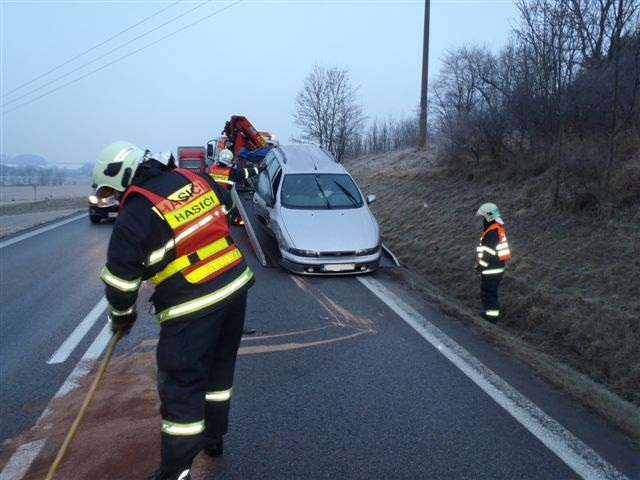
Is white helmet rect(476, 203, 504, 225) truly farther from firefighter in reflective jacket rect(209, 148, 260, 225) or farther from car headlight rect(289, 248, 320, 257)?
firefighter in reflective jacket rect(209, 148, 260, 225)

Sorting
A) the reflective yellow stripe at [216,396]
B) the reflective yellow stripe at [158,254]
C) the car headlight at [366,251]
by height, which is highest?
the reflective yellow stripe at [158,254]

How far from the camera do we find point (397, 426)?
3906 millimetres

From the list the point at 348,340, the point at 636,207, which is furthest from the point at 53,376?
the point at 636,207

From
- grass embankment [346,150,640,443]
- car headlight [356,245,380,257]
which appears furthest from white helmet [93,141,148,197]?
car headlight [356,245,380,257]

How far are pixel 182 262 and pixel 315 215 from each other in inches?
256

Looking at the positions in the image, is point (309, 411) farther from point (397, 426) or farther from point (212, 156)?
point (212, 156)

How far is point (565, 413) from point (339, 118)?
34.3m

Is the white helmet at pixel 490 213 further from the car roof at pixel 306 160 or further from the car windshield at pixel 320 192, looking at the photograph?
the car roof at pixel 306 160

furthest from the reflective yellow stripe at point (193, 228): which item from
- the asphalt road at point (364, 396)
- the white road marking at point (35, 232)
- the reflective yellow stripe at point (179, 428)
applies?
the white road marking at point (35, 232)

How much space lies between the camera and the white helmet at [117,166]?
3125mm

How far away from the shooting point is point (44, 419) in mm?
4035

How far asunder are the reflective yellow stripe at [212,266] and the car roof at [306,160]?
752 cm

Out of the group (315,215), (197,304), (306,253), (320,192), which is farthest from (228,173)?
(197,304)

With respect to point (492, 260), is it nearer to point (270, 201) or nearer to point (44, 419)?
point (270, 201)
